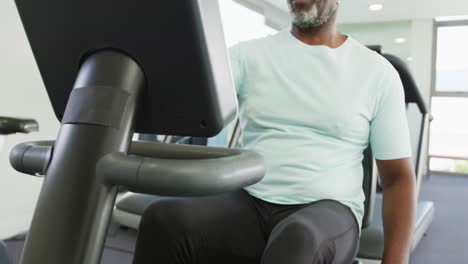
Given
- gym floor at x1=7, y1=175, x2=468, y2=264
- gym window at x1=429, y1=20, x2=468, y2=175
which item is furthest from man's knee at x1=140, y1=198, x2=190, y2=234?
gym window at x1=429, y1=20, x2=468, y2=175

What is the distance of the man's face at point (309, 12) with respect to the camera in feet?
4.13

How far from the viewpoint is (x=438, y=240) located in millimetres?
3324

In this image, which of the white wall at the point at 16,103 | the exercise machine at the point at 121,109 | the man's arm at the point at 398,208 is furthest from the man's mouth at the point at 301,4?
the white wall at the point at 16,103

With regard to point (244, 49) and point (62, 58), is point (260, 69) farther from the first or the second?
point (62, 58)

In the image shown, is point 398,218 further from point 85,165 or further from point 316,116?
point 85,165

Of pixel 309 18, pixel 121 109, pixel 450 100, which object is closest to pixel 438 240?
pixel 309 18

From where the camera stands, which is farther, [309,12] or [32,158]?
[309,12]

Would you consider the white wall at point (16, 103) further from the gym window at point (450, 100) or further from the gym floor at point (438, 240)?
the gym window at point (450, 100)

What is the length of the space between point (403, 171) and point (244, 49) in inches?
21.6

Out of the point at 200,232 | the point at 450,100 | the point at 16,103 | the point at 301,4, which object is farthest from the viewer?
the point at 450,100

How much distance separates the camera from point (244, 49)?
1.24 metres

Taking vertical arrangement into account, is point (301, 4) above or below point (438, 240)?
above

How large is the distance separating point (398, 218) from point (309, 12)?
0.63m

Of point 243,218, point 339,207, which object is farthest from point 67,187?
point 339,207
